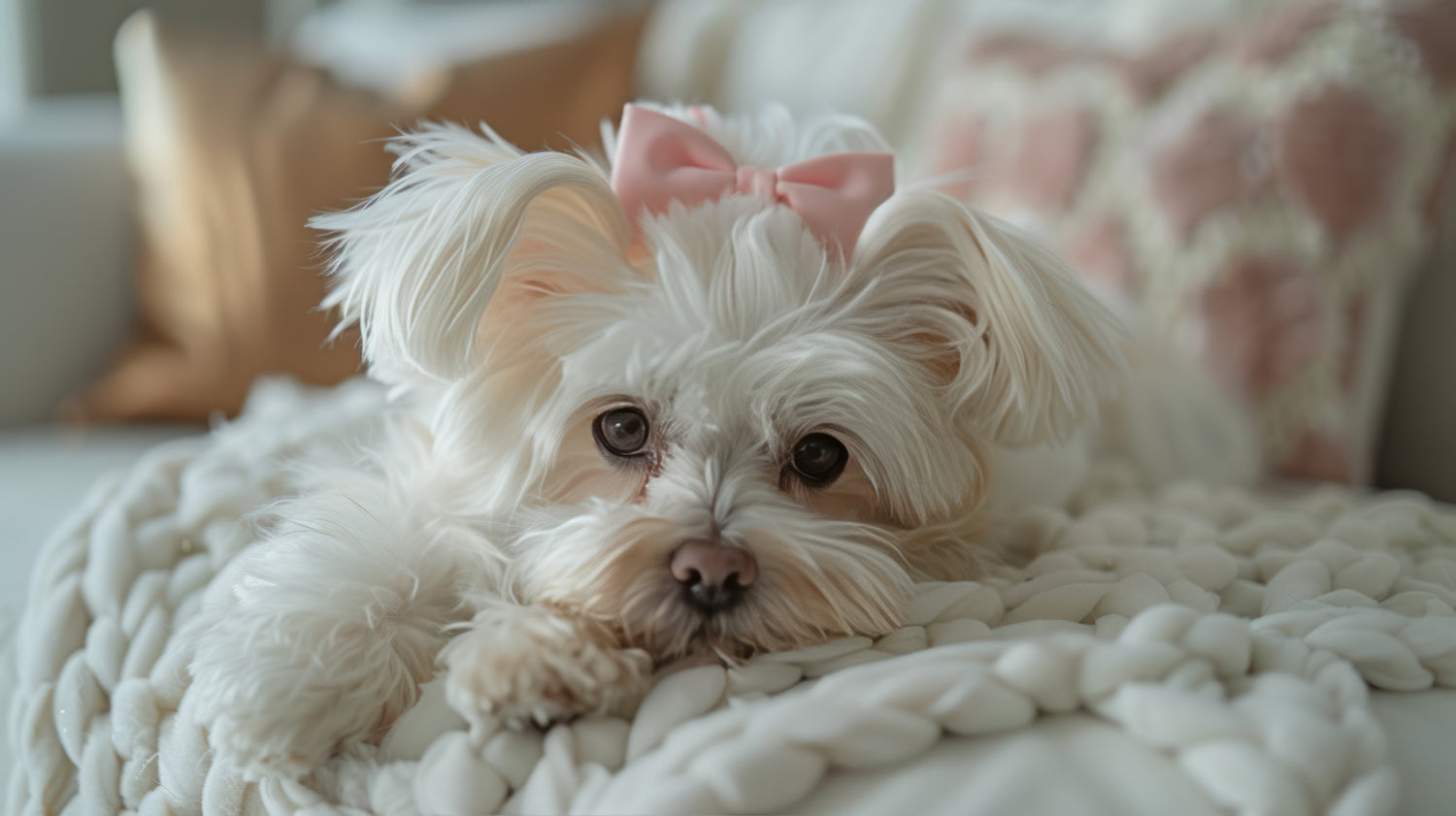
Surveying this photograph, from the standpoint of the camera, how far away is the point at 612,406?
2.93ft

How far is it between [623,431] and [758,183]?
0.26 metres

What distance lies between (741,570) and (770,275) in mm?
250

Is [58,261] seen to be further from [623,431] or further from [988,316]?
[988,316]

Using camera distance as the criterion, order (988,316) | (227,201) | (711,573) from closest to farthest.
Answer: (711,573) → (988,316) → (227,201)

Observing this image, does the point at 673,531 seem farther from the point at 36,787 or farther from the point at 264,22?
the point at 264,22

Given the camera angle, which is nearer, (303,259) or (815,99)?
(303,259)

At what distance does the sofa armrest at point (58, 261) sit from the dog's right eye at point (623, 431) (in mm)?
1372

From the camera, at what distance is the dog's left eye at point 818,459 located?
2.96ft

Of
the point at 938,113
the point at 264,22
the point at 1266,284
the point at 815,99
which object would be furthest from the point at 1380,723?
the point at 264,22

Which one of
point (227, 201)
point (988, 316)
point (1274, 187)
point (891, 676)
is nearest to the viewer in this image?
point (891, 676)

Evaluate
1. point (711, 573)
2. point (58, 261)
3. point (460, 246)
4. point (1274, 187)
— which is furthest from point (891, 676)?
point (58, 261)

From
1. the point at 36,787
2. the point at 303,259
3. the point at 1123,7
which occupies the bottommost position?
the point at 36,787

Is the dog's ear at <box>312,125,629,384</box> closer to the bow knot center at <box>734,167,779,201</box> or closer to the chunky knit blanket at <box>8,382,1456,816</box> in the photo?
the bow knot center at <box>734,167,779,201</box>

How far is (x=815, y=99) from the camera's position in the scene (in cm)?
192
